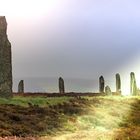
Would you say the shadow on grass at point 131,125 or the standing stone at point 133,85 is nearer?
the shadow on grass at point 131,125

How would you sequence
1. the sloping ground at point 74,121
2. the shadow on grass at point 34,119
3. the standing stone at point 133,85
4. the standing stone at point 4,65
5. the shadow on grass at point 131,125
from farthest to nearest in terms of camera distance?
the standing stone at point 133,85 < the standing stone at point 4,65 < the shadow on grass at point 34,119 < the sloping ground at point 74,121 < the shadow on grass at point 131,125

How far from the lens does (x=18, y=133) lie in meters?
29.1

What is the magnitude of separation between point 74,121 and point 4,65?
1175cm

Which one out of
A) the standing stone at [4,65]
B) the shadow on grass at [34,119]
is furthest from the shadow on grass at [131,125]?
the standing stone at [4,65]

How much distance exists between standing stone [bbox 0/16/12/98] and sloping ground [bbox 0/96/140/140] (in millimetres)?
4497

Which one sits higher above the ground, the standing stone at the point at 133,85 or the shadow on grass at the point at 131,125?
the standing stone at the point at 133,85

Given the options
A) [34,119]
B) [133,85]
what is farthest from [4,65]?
[133,85]

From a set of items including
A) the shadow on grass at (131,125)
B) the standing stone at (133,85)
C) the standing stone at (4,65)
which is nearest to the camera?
the shadow on grass at (131,125)

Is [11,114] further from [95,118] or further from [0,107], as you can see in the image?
[95,118]

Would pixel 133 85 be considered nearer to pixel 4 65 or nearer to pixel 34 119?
pixel 4 65

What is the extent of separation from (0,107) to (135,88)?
109 ft

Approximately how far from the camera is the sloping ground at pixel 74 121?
1062 inches

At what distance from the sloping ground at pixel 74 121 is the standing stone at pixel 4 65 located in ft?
14.8

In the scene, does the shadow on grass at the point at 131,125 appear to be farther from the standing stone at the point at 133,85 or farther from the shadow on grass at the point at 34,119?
the standing stone at the point at 133,85
